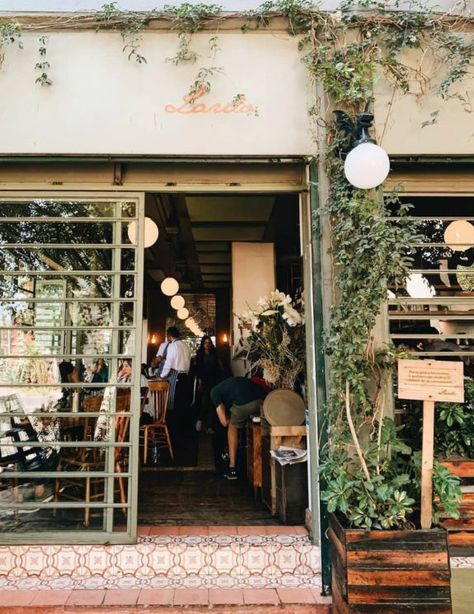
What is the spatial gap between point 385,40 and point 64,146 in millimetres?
2572

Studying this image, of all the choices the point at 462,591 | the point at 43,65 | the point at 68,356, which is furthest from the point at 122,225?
the point at 462,591

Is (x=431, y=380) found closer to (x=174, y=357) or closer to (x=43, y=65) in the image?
(x=43, y=65)

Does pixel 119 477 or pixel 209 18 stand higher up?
pixel 209 18

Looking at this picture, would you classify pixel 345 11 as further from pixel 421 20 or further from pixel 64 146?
pixel 64 146

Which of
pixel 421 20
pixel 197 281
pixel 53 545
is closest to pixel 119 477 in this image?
pixel 53 545

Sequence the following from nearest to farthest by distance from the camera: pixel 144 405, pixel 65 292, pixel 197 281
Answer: pixel 65 292, pixel 144 405, pixel 197 281

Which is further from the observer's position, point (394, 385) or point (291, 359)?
point (291, 359)

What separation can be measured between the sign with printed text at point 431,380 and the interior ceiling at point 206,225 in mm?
3109

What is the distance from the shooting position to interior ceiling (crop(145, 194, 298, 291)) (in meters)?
5.80

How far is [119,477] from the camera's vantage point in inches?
133

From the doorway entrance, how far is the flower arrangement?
0.23m

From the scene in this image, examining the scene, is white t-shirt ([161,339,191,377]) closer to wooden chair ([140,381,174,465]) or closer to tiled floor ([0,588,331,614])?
wooden chair ([140,381,174,465])

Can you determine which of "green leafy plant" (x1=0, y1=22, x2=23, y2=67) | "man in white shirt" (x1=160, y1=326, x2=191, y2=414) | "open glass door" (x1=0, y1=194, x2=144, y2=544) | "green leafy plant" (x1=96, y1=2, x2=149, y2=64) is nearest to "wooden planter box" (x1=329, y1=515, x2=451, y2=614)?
"open glass door" (x1=0, y1=194, x2=144, y2=544)

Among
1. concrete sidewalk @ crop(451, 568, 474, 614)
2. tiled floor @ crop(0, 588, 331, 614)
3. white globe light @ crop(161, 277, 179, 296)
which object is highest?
white globe light @ crop(161, 277, 179, 296)
